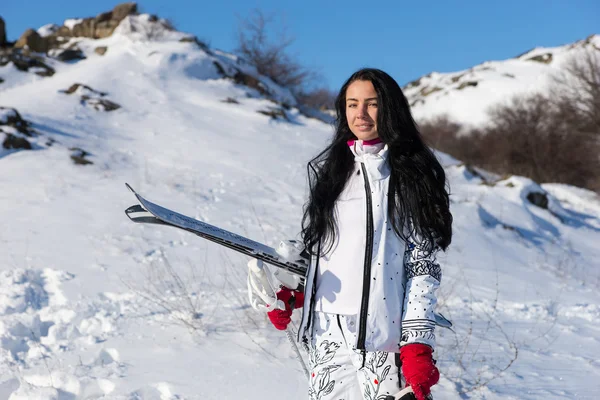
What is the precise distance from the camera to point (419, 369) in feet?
5.11

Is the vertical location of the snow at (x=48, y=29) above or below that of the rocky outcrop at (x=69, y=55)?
above

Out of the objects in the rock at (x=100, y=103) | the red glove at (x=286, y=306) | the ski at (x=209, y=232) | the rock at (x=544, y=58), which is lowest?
the rock at (x=100, y=103)

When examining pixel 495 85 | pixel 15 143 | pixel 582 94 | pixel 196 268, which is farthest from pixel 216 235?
pixel 495 85

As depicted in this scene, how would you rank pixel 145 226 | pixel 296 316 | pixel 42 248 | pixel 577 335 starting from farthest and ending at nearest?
pixel 145 226 < pixel 42 248 < pixel 577 335 < pixel 296 316

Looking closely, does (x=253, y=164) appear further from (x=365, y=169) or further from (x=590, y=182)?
(x=590, y=182)

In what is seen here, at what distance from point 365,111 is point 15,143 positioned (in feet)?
26.6

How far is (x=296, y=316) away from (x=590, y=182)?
20430 millimetres

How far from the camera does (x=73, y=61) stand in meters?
16.0

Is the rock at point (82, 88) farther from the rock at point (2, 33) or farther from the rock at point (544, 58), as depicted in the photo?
the rock at point (544, 58)

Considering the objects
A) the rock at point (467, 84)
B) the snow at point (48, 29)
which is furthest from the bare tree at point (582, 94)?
the snow at point (48, 29)

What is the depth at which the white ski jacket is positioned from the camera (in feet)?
5.44

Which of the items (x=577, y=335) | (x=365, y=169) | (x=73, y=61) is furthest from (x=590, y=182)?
(x=365, y=169)

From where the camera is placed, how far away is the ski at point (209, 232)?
1.80m

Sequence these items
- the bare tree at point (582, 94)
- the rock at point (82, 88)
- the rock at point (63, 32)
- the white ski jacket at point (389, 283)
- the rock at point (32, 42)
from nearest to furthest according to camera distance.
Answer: the white ski jacket at point (389, 283)
the rock at point (82, 88)
the rock at point (32, 42)
the rock at point (63, 32)
the bare tree at point (582, 94)
